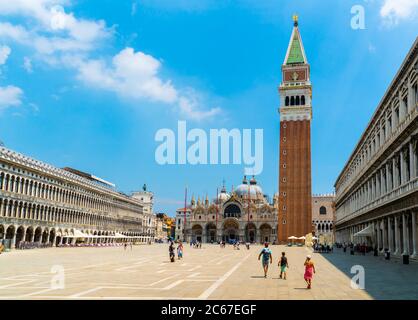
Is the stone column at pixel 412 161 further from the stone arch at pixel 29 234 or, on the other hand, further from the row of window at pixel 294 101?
the row of window at pixel 294 101

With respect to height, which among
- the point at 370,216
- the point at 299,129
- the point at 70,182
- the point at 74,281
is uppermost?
the point at 299,129

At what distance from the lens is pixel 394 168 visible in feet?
116

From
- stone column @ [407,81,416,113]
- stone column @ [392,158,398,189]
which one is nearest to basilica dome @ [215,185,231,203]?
stone column @ [392,158,398,189]

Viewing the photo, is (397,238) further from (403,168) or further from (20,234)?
(20,234)

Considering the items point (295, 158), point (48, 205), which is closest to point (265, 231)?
point (295, 158)

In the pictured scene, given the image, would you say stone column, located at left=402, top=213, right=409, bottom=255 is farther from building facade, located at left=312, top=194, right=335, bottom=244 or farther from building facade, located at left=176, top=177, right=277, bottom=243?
building facade, located at left=312, top=194, right=335, bottom=244

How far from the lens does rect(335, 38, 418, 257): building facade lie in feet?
98.3

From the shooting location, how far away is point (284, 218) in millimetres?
98500

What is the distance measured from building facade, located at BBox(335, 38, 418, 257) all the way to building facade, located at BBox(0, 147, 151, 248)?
1617 inches

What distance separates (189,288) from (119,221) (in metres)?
87.1

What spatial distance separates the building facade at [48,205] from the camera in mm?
54594

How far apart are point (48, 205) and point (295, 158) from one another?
5682 centimetres
